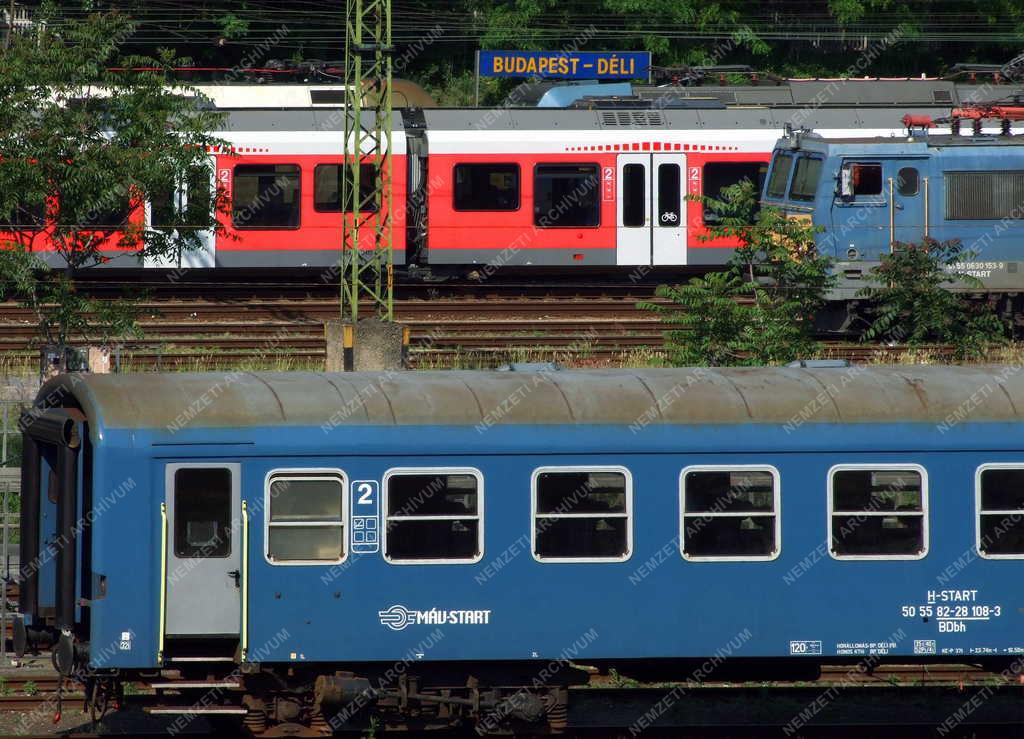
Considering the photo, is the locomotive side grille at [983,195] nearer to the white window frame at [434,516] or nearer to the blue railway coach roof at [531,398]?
the blue railway coach roof at [531,398]

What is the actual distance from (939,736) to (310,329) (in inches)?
517

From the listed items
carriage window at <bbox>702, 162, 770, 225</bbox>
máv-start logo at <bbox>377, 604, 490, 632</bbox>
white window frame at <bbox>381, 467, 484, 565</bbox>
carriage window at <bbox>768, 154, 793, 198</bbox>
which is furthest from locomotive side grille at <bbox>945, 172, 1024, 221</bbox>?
máv-start logo at <bbox>377, 604, 490, 632</bbox>

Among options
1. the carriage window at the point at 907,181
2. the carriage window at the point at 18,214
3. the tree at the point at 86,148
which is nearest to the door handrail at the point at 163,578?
the tree at the point at 86,148

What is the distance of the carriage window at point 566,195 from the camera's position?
1032 inches

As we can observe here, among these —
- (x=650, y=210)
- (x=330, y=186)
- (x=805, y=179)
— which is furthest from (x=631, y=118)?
(x=330, y=186)

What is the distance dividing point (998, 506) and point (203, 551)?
5.60 m

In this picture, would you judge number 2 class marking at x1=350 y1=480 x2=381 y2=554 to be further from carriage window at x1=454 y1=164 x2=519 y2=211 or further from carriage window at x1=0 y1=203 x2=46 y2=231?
carriage window at x1=454 y1=164 x2=519 y2=211

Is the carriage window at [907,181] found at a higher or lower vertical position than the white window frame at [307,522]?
higher

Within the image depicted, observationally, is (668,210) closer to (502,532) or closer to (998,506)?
(998,506)

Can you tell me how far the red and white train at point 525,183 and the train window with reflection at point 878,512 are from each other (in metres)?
15.4

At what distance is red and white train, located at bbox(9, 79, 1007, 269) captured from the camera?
25922mm

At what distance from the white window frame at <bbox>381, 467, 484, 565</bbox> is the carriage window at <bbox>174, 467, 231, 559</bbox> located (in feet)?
3.47

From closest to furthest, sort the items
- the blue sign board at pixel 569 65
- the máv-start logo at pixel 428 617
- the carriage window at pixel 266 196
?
the máv-start logo at pixel 428 617, the carriage window at pixel 266 196, the blue sign board at pixel 569 65

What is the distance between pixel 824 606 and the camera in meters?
10.7
